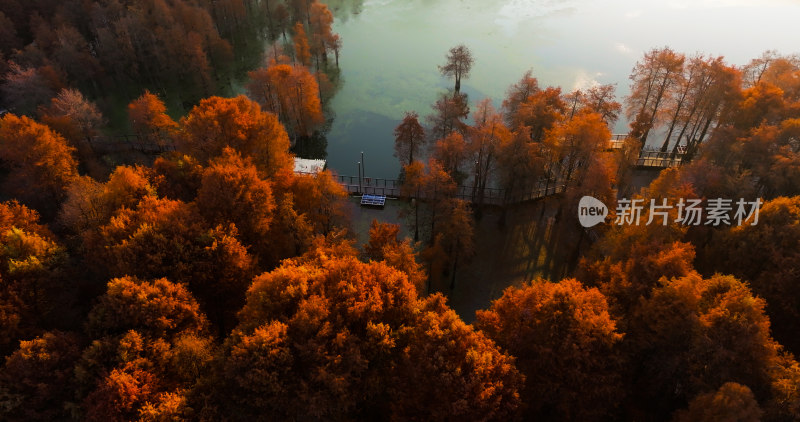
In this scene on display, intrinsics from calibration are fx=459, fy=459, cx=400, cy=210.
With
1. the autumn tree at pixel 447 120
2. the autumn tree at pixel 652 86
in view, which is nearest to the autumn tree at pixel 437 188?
the autumn tree at pixel 447 120

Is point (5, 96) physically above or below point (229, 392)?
above

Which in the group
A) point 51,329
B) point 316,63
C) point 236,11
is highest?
point 236,11

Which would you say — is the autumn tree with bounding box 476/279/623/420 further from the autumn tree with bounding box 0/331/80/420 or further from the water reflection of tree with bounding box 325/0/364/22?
the water reflection of tree with bounding box 325/0/364/22

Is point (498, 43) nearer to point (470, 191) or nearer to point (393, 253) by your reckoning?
point (470, 191)

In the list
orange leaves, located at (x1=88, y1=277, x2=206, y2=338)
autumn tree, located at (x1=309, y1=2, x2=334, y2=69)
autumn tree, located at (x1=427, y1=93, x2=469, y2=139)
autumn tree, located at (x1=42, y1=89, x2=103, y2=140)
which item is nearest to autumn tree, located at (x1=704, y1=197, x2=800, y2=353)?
autumn tree, located at (x1=427, y1=93, x2=469, y2=139)

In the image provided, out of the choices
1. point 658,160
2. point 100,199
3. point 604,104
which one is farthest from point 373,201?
point 658,160

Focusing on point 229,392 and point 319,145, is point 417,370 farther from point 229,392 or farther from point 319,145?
point 319,145

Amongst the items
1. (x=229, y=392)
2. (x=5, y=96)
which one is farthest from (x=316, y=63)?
(x=229, y=392)
